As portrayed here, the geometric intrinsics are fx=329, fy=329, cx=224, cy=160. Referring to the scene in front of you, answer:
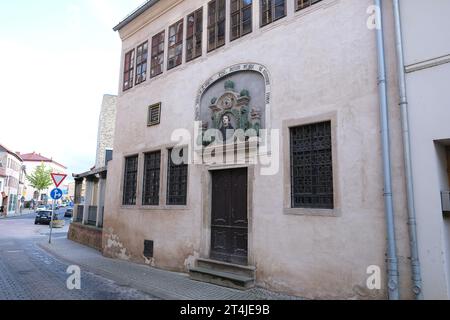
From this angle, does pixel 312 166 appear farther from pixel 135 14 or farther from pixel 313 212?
pixel 135 14

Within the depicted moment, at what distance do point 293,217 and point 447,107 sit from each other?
130 inches

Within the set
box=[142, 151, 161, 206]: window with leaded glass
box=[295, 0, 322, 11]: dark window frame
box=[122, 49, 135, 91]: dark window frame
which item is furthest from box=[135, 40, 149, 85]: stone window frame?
box=[295, 0, 322, 11]: dark window frame

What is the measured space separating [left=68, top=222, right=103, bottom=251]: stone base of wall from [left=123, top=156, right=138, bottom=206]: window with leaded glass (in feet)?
10.3

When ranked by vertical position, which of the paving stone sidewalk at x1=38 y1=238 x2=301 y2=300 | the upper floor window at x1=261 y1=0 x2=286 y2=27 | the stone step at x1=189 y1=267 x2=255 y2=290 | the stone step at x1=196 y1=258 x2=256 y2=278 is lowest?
the paving stone sidewalk at x1=38 y1=238 x2=301 y2=300

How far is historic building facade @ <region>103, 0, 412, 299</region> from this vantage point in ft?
19.5

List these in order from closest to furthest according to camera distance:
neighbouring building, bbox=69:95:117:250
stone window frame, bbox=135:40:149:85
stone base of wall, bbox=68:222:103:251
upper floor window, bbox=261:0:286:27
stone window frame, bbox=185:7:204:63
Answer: upper floor window, bbox=261:0:286:27 < stone window frame, bbox=185:7:204:63 < stone window frame, bbox=135:40:149:85 < stone base of wall, bbox=68:222:103:251 < neighbouring building, bbox=69:95:117:250

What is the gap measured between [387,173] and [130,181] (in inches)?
346

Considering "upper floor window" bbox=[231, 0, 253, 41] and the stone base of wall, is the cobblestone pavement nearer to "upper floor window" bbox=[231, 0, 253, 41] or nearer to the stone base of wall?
the stone base of wall

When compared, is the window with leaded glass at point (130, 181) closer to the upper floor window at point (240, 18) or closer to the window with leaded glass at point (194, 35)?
the window with leaded glass at point (194, 35)

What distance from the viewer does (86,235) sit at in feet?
50.9

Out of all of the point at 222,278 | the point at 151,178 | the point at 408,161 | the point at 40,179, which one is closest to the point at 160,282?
the point at 222,278

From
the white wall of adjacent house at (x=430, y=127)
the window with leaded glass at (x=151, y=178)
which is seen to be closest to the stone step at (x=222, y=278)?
the window with leaded glass at (x=151, y=178)

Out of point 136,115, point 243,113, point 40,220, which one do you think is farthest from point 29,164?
point 243,113

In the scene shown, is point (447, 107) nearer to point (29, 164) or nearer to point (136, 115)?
point (136, 115)
